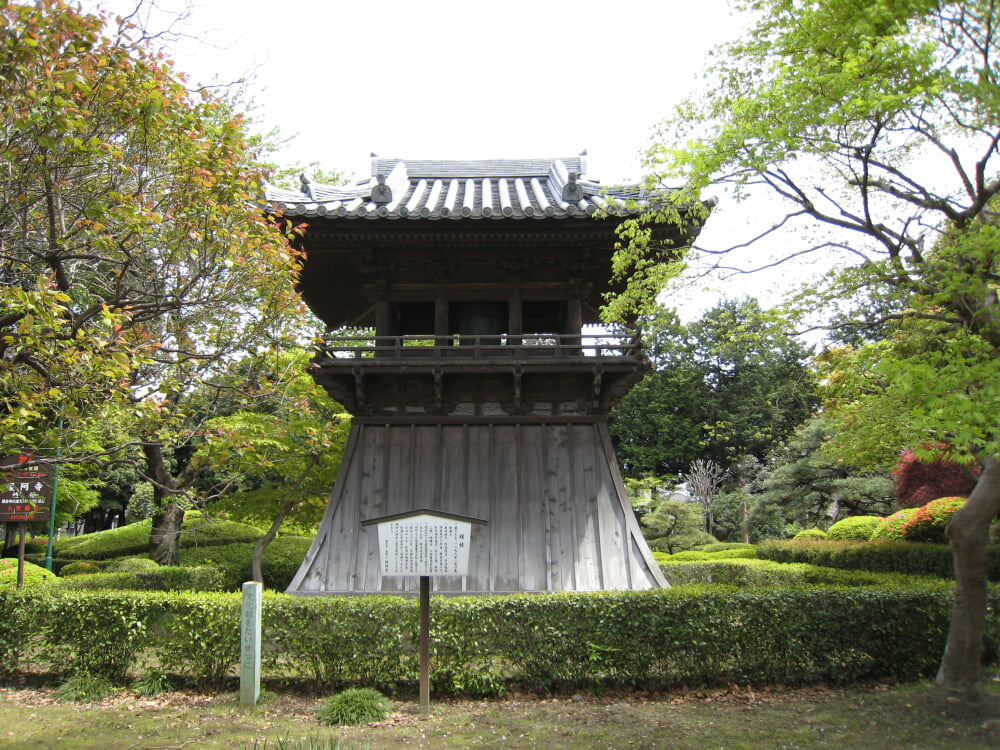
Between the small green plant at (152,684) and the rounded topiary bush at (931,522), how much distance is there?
15170 mm

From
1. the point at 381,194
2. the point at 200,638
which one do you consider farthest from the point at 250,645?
the point at 381,194

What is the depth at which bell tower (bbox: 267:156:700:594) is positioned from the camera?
35.3 feet

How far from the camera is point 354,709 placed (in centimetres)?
685

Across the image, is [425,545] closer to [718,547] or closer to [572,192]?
[572,192]

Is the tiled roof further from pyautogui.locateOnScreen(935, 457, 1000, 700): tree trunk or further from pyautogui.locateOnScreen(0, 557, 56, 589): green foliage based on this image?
pyautogui.locateOnScreen(0, 557, 56, 589): green foliage

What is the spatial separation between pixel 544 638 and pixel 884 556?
422 inches

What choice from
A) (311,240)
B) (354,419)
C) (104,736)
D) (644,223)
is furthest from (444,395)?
(104,736)

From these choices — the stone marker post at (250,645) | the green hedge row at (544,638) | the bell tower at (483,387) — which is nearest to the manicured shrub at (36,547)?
the bell tower at (483,387)

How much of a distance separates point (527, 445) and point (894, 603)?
5.79m

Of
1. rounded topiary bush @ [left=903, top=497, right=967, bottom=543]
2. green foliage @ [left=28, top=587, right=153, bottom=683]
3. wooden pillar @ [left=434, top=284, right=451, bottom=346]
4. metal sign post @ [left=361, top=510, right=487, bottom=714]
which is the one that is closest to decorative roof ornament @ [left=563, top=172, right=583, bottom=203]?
wooden pillar @ [left=434, top=284, right=451, bottom=346]

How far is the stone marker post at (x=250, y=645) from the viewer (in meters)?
7.36

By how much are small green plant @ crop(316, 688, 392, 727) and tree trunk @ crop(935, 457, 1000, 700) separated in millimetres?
5956

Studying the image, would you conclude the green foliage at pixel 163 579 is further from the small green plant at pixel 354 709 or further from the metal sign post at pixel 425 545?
the metal sign post at pixel 425 545

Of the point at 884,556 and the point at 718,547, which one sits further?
the point at 718,547
